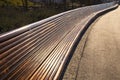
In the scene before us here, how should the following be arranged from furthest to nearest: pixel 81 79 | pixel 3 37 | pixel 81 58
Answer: pixel 81 58 → pixel 81 79 → pixel 3 37

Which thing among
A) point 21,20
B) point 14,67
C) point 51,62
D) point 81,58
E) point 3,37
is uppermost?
point 3,37

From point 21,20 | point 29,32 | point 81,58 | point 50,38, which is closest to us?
point 29,32

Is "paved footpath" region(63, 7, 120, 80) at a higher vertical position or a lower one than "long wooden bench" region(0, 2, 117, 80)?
lower

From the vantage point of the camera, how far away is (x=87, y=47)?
408 inches

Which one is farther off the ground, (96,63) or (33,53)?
(33,53)

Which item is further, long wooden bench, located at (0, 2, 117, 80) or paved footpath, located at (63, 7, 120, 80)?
paved footpath, located at (63, 7, 120, 80)

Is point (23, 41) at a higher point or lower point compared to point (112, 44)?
higher

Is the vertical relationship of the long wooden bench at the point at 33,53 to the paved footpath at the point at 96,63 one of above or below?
above

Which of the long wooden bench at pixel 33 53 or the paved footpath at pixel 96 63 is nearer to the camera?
the long wooden bench at pixel 33 53

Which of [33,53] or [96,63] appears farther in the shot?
[96,63]

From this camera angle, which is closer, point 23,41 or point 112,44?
→ point 23,41

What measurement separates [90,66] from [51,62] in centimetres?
191

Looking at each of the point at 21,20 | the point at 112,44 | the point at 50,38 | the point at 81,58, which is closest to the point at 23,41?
the point at 50,38

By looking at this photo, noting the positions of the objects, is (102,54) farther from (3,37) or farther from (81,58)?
(3,37)
